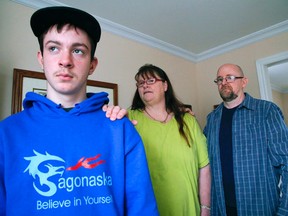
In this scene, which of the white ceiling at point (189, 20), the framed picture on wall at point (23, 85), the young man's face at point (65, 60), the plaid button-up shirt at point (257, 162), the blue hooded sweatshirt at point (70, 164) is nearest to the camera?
the blue hooded sweatshirt at point (70, 164)

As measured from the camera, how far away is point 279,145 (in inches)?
55.7

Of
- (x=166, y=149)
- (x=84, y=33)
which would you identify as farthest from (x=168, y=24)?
(x=84, y=33)

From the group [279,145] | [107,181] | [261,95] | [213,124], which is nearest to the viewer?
[107,181]

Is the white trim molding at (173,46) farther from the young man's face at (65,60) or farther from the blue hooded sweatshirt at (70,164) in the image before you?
the blue hooded sweatshirt at (70,164)

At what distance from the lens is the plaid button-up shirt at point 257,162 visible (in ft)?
4.66

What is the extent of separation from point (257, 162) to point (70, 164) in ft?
4.29

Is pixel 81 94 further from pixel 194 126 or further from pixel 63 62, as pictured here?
pixel 194 126

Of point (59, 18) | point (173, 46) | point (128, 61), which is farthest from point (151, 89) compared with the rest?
point (173, 46)

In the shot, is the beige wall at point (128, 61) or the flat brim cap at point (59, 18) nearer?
the flat brim cap at point (59, 18)

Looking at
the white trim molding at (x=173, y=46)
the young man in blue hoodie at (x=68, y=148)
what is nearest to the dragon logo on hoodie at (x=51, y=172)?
the young man in blue hoodie at (x=68, y=148)

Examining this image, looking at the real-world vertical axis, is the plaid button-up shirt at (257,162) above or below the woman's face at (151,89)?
below

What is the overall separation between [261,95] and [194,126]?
168cm

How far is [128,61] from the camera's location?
2.54 meters

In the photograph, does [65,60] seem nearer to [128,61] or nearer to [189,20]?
[128,61]
